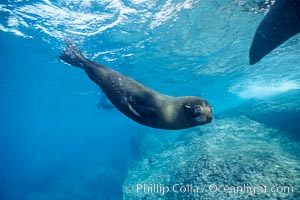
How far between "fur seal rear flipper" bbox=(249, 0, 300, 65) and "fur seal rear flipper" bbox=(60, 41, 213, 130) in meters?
2.74

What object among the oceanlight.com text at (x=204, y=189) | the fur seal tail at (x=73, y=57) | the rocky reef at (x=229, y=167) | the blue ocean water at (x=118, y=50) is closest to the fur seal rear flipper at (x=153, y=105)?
the fur seal tail at (x=73, y=57)

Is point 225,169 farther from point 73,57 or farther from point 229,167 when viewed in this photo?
point 73,57

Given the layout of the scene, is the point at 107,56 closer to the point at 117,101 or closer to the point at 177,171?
the point at 177,171

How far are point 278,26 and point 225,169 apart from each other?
18.3 ft

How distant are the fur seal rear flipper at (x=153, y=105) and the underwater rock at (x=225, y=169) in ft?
17.9

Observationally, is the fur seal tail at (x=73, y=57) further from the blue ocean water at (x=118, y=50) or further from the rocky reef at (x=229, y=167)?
the blue ocean water at (x=118, y=50)

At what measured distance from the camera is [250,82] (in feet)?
116

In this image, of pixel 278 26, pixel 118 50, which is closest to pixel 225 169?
pixel 278 26

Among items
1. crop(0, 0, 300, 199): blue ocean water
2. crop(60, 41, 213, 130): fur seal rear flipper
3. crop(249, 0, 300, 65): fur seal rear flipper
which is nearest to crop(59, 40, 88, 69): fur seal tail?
crop(60, 41, 213, 130): fur seal rear flipper

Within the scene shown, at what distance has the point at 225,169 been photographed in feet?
26.8

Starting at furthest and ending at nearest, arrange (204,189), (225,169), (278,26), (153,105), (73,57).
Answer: (225,169)
(204,189)
(278,26)
(73,57)
(153,105)

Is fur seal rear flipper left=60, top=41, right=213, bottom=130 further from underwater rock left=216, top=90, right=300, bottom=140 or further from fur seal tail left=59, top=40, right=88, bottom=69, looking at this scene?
underwater rock left=216, top=90, right=300, bottom=140

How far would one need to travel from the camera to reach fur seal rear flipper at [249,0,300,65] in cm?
378

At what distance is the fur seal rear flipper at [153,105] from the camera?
2.34 m
